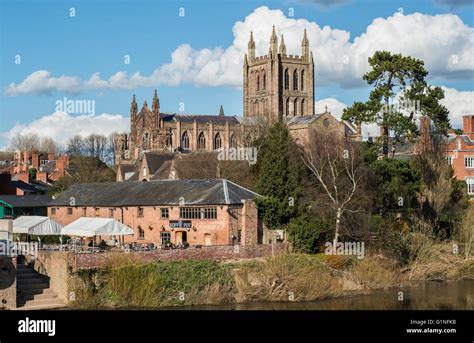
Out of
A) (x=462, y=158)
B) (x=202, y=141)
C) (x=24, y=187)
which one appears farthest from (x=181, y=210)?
(x=202, y=141)

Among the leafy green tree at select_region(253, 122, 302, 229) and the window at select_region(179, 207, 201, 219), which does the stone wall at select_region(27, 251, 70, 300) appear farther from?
the leafy green tree at select_region(253, 122, 302, 229)

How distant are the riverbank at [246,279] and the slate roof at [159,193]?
231 inches

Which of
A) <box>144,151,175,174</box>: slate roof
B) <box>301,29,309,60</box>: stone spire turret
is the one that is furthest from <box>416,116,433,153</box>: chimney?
<box>301,29,309,60</box>: stone spire turret

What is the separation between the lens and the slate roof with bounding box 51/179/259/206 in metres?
46.8

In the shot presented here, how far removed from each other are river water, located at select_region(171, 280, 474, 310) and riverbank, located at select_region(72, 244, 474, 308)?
2.65 ft

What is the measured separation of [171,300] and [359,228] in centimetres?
1568

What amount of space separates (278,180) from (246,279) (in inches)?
451

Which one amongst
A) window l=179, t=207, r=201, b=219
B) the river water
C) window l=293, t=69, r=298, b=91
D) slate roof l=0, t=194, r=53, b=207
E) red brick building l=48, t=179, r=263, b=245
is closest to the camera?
the river water

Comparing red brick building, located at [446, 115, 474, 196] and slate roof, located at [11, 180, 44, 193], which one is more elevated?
red brick building, located at [446, 115, 474, 196]

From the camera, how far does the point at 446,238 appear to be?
170 feet

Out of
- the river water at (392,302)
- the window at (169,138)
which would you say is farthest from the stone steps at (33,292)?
the window at (169,138)

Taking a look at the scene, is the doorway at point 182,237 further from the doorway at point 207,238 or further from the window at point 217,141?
the window at point 217,141
